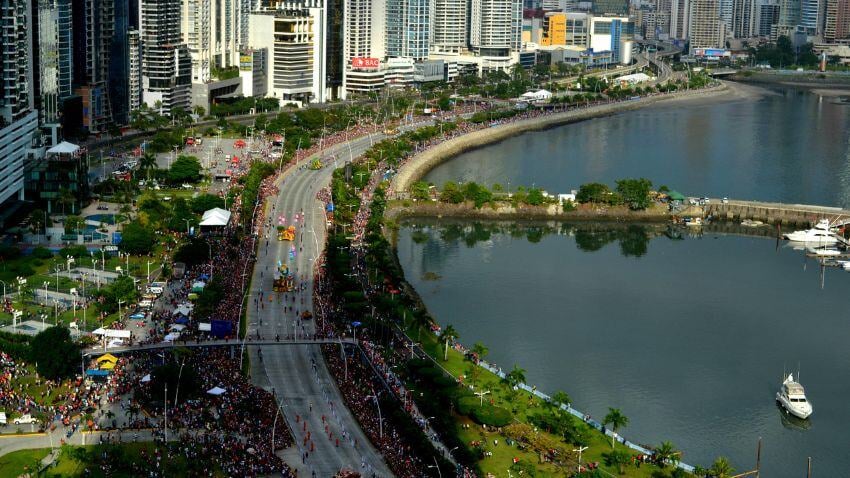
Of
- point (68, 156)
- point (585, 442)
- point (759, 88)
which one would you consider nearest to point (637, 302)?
point (585, 442)

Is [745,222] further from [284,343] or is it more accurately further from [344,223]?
[284,343]

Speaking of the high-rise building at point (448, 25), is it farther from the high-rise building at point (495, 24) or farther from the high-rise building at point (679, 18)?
the high-rise building at point (679, 18)

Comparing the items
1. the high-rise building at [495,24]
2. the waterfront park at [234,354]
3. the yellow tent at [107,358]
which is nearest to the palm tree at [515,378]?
the waterfront park at [234,354]

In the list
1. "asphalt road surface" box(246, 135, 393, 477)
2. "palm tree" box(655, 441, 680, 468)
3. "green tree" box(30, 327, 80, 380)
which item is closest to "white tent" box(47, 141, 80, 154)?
"asphalt road surface" box(246, 135, 393, 477)

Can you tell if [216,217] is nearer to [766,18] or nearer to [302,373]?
[302,373]

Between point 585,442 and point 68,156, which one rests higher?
point 68,156
